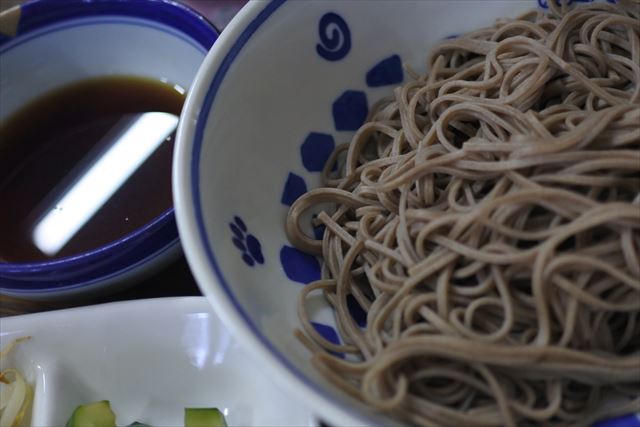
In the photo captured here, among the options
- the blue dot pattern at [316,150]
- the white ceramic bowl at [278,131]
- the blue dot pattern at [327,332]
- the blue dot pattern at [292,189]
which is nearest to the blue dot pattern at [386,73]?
the white ceramic bowl at [278,131]

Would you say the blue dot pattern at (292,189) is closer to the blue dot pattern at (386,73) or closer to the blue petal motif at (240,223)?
the blue petal motif at (240,223)

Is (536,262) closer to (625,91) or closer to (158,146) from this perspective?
(625,91)

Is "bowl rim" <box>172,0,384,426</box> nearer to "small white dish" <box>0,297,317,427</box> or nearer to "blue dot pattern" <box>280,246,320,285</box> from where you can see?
"blue dot pattern" <box>280,246,320,285</box>

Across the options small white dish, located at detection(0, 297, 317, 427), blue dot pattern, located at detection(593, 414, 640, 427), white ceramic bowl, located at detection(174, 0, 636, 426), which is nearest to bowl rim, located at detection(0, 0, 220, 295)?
small white dish, located at detection(0, 297, 317, 427)

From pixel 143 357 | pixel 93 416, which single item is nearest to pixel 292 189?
pixel 143 357

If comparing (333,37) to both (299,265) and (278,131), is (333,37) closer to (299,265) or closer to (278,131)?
(278,131)
